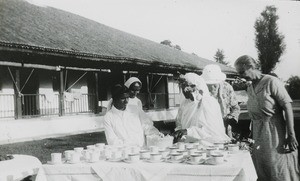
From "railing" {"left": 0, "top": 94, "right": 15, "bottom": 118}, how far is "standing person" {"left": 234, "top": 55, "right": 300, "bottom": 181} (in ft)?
34.1

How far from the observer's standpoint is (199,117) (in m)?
4.05

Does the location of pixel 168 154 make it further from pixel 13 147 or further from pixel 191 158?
pixel 13 147

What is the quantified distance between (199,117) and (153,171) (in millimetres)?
1170

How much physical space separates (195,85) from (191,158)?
1252mm

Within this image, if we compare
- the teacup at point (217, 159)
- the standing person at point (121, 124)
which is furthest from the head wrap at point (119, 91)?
the teacup at point (217, 159)

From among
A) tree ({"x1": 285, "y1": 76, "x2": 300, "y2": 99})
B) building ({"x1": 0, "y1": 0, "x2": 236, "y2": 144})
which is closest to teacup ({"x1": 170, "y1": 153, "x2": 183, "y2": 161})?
building ({"x1": 0, "y1": 0, "x2": 236, "y2": 144})

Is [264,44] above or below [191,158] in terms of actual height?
above

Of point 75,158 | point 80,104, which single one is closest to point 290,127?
point 75,158

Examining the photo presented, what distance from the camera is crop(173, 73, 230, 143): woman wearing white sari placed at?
13.1ft

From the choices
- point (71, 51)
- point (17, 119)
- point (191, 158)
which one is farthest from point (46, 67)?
point (191, 158)

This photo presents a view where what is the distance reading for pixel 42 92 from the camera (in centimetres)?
1455

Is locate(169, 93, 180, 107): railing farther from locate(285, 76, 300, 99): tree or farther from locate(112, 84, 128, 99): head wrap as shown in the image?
locate(112, 84, 128, 99): head wrap

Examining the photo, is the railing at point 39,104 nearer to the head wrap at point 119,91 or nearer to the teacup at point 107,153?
the head wrap at point 119,91

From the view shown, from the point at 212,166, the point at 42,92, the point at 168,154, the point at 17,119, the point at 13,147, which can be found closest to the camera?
the point at 212,166
